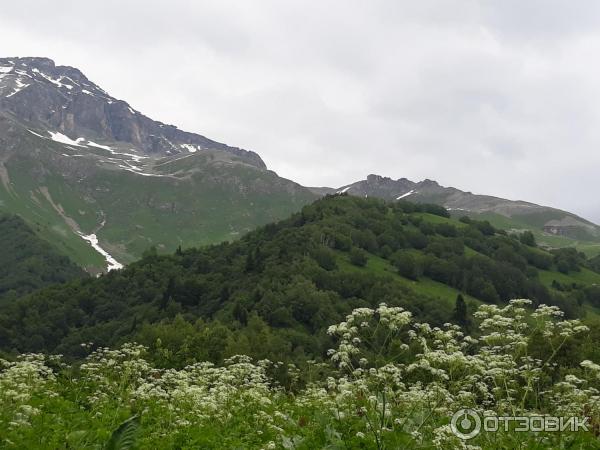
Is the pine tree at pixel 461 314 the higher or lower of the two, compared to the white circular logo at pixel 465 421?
lower

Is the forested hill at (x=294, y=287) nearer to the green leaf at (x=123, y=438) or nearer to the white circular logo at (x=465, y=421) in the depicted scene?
the white circular logo at (x=465, y=421)

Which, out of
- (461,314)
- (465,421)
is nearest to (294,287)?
(461,314)

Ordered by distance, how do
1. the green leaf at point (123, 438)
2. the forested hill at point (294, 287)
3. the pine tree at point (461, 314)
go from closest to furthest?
the green leaf at point (123, 438), the pine tree at point (461, 314), the forested hill at point (294, 287)

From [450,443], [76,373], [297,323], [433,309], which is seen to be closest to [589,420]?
[450,443]

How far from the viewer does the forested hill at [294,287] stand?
419 ft

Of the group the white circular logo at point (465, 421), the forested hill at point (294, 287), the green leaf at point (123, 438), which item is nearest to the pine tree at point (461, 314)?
the forested hill at point (294, 287)

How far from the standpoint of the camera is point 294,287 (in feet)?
441

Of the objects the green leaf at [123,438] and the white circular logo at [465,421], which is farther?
the white circular logo at [465,421]

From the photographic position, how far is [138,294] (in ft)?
552

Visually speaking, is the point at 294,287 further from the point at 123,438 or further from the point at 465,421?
the point at 123,438

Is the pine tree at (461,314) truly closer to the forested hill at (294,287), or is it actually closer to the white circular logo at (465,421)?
the forested hill at (294,287)

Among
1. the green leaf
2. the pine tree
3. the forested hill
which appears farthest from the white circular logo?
the pine tree

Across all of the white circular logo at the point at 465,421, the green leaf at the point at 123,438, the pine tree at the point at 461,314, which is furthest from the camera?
the pine tree at the point at 461,314

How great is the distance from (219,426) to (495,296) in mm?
163832
